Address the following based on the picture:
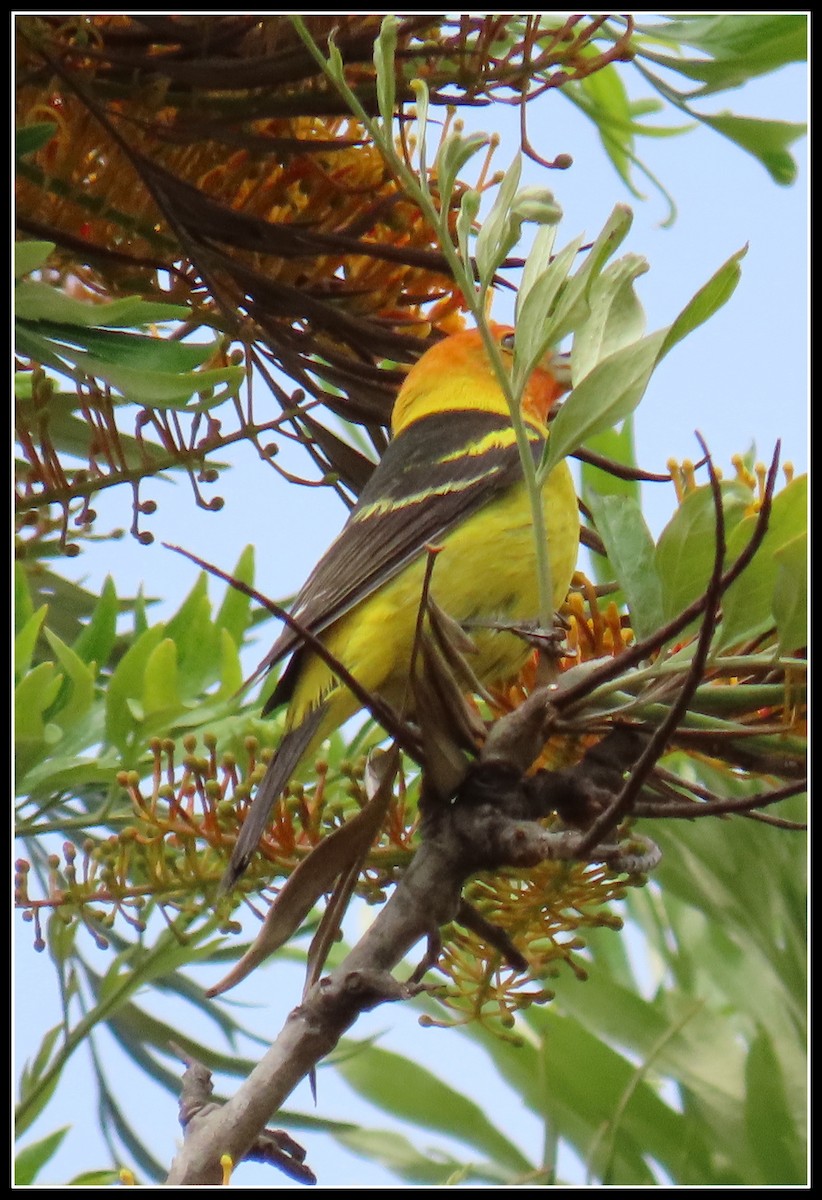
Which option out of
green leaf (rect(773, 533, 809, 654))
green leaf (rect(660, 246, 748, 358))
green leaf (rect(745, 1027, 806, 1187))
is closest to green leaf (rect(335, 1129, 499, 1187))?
green leaf (rect(745, 1027, 806, 1187))

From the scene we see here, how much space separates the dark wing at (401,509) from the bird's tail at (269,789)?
115 mm

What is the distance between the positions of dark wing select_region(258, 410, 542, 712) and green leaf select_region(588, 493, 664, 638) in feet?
2.66

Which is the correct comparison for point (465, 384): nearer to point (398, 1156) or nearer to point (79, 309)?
point (79, 309)

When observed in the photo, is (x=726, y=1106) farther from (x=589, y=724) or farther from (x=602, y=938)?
(x=589, y=724)

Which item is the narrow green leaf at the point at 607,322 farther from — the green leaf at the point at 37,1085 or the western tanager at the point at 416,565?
the green leaf at the point at 37,1085

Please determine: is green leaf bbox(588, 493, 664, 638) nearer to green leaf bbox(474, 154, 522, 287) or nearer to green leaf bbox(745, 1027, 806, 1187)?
green leaf bbox(474, 154, 522, 287)

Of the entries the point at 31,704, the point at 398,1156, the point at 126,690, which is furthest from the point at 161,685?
the point at 398,1156

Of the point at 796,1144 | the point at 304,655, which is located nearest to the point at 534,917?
the point at 304,655

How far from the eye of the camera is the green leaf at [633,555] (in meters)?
1.29

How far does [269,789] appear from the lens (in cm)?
171

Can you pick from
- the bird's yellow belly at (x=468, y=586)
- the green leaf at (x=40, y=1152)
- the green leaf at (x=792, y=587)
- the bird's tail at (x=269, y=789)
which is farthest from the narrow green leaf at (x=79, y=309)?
the green leaf at (x=40, y=1152)

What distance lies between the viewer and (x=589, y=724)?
4.15ft

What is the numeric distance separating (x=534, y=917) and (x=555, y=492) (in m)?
0.84

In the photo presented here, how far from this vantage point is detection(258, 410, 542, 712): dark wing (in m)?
2.19
